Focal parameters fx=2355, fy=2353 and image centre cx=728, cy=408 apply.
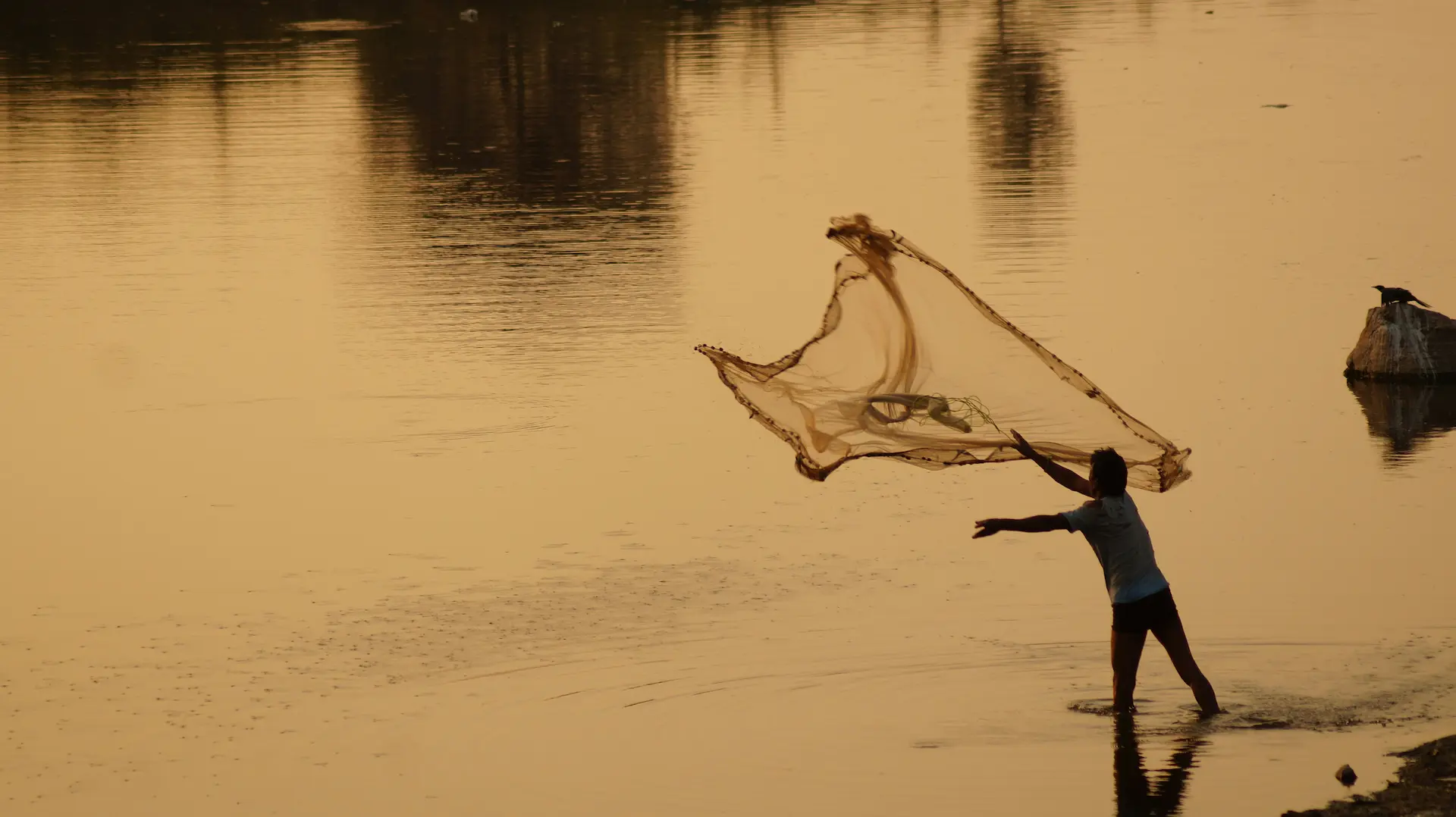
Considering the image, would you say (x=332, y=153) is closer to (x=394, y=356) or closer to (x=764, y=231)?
(x=764, y=231)

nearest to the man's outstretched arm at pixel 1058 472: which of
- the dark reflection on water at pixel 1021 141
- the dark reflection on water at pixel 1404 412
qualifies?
the dark reflection on water at pixel 1404 412

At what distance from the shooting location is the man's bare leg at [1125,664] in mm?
11281

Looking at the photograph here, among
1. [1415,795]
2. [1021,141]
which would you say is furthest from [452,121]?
[1415,795]

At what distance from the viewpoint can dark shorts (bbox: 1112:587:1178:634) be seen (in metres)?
11.2

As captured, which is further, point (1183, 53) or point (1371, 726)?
point (1183, 53)

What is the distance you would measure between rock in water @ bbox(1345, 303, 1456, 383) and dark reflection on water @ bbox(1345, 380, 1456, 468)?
106mm

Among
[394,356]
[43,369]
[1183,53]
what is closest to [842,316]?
[394,356]

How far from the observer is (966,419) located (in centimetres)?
1248

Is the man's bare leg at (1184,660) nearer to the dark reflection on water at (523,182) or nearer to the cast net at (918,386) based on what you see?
the cast net at (918,386)

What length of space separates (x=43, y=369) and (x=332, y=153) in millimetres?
15643

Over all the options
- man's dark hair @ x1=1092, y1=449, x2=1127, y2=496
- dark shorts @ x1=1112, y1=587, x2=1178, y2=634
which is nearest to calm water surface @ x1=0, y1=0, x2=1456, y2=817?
dark shorts @ x1=1112, y1=587, x2=1178, y2=634

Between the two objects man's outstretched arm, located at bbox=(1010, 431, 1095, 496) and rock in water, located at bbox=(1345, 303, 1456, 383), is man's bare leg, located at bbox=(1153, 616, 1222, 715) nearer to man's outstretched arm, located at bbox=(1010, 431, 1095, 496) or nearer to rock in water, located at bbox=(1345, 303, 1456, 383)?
man's outstretched arm, located at bbox=(1010, 431, 1095, 496)

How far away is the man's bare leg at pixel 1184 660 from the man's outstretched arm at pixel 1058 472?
737mm

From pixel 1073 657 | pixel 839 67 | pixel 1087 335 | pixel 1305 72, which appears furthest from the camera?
pixel 839 67
